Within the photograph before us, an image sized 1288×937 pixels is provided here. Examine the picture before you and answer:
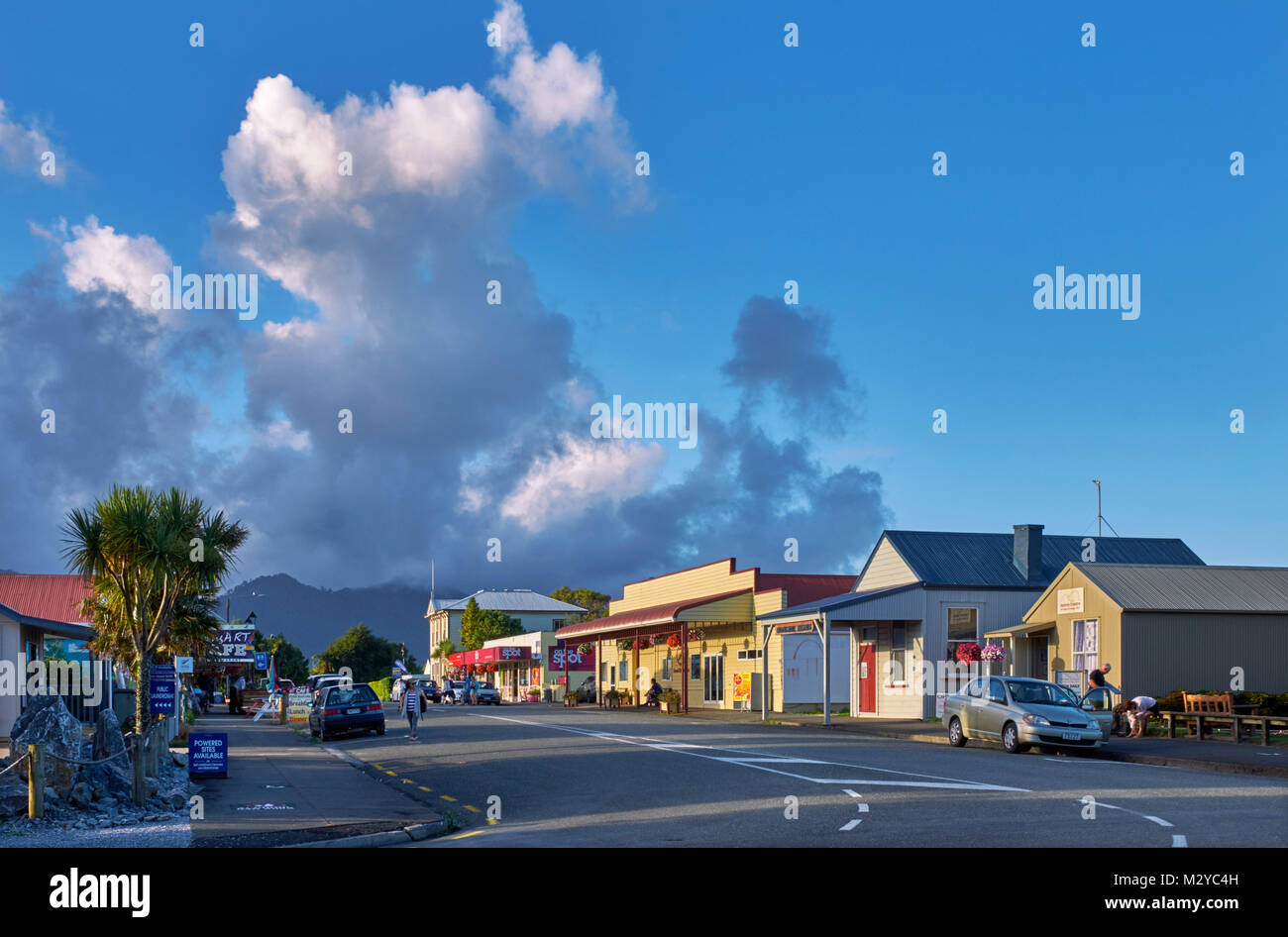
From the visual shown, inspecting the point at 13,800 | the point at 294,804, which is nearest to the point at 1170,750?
the point at 294,804

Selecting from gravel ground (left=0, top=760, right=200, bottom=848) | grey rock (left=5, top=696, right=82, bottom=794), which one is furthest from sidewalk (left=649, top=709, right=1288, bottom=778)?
grey rock (left=5, top=696, right=82, bottom=794)

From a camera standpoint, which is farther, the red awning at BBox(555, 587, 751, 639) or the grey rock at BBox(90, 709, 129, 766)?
the red awning at BBox(555, 587, 751, 639)

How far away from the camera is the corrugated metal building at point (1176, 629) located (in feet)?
106

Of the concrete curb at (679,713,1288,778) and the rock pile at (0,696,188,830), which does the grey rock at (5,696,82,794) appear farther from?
the concrete curb at (679,713,1288,778)

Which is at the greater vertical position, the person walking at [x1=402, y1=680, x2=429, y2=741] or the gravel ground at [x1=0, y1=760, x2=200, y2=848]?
the gravel ground at [x1=0, y1=760, x2=200, y2=848]

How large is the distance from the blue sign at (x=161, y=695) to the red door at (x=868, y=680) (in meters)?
25.8

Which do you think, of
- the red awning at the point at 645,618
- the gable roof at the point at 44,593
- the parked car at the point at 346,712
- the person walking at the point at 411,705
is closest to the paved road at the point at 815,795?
the person walking at the point at 411,705

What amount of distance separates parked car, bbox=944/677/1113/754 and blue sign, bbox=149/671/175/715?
51.5 feet

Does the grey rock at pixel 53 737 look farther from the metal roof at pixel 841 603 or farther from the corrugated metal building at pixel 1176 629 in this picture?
the corrugated metal building at pixel 1176 629

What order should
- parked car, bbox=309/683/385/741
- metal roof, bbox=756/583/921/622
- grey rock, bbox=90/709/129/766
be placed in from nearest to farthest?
1. grey rock, bbox=90/709/129/766
2. parked car, bbox=309/683/385/741
3. metal roof, bbox=756/583/921/622

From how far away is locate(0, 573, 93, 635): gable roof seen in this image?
202 ft

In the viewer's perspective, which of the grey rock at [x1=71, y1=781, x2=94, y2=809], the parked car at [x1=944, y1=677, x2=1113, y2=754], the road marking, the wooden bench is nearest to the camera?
the grey rock at [x1=71, y1=781, x2=94, y2=809]
